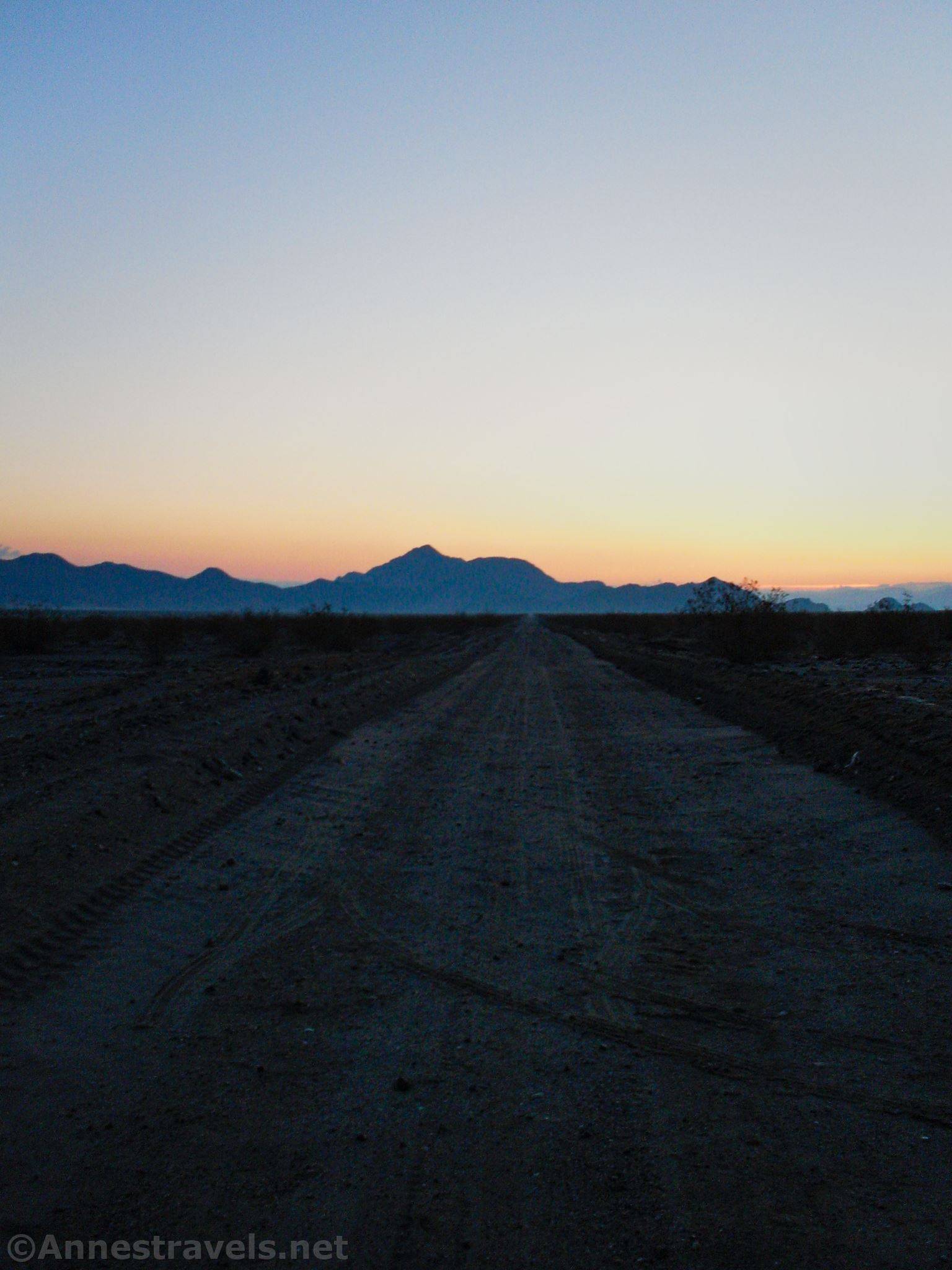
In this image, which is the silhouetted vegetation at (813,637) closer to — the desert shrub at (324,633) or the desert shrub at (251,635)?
the desert shrub at (324,633)

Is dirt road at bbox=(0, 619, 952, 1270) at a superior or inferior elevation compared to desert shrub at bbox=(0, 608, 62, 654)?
inferior

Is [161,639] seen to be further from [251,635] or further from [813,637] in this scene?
[813,637]

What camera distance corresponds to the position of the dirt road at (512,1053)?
3416 mm

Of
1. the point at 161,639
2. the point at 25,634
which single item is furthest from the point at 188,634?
the point at 161,639

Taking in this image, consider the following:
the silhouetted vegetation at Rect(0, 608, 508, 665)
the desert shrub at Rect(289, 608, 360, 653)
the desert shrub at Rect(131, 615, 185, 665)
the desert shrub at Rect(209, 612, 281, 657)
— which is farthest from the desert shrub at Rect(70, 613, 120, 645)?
the desert shrub at Rect(289, 608, 360, 653)

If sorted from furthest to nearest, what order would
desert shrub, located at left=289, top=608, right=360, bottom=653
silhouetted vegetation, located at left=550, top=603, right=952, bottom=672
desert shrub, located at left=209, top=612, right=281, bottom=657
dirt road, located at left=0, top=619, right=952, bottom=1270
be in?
desert shrub, located at left=289, top=608, right=360, bottom=653, desert shrub, located at left=209, top=612, right=281, bottom=657, silhouetted vegetation, located at left=550, top=603, right=952, bottom=672, dirt road, located at left=0, top=619, right=952, bottom=1270

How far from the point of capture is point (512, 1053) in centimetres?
467

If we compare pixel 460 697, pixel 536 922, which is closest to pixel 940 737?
pixel 536 922

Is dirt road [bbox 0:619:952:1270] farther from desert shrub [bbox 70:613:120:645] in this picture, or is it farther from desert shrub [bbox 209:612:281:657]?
desert shrub [bbox 70:613:120:645]

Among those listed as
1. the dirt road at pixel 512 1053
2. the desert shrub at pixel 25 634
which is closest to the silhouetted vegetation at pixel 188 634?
the desert shrub at pixel 25 634

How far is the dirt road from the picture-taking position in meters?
3.42

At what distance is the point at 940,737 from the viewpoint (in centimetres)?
1109

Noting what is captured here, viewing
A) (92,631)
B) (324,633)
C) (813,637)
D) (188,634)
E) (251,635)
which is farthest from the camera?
(188,634)

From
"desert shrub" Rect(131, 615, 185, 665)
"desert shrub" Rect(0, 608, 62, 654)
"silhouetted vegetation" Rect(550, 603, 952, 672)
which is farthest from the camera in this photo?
"desert shrub" Rect(0, 608, 62, 654)
